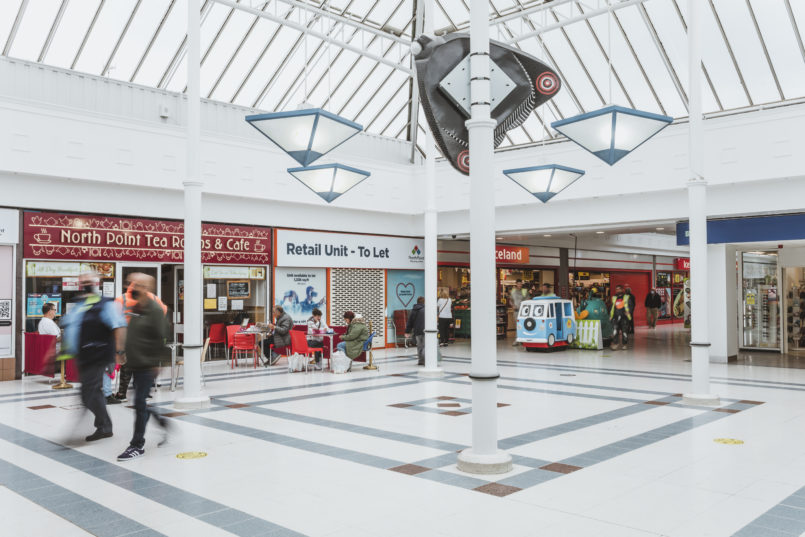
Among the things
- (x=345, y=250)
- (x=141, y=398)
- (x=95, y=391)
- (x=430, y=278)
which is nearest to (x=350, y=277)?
(x=345, y=250)

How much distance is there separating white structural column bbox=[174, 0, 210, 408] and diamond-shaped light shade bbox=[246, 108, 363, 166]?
977mm

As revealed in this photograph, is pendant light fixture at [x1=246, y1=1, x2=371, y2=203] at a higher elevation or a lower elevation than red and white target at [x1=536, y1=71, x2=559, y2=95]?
higher

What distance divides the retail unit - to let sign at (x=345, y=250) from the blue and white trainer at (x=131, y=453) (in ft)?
34.2

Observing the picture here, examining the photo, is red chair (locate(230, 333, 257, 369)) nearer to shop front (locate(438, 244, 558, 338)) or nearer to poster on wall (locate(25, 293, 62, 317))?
poster on wall (locate(25, 293, 62, 317))

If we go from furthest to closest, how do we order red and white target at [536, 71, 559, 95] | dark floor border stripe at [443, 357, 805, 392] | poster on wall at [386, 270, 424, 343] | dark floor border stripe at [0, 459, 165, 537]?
poster on wall at [386, 270, 424, 343] < dark floor border stripe at [443, 357, 805, 392] < red and white target at [536, 71, 559, 95] < dark floor border stripe at [0, 459, 165, 537]

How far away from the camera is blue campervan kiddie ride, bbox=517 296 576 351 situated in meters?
17.8

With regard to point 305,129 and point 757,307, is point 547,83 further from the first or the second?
point 757,307

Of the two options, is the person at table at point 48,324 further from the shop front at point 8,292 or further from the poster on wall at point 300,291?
the poster on wall at point 300,291

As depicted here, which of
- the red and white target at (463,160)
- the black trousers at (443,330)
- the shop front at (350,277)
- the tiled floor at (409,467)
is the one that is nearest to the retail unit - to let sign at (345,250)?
the shop front at (350,277)

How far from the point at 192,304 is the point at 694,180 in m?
7.00

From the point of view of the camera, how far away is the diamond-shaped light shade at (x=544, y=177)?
513 inches

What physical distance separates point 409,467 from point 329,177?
7.75 m

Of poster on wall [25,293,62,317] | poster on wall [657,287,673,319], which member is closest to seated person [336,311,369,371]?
poster on wall [25,293,62,317]

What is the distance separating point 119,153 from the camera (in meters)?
13.7
